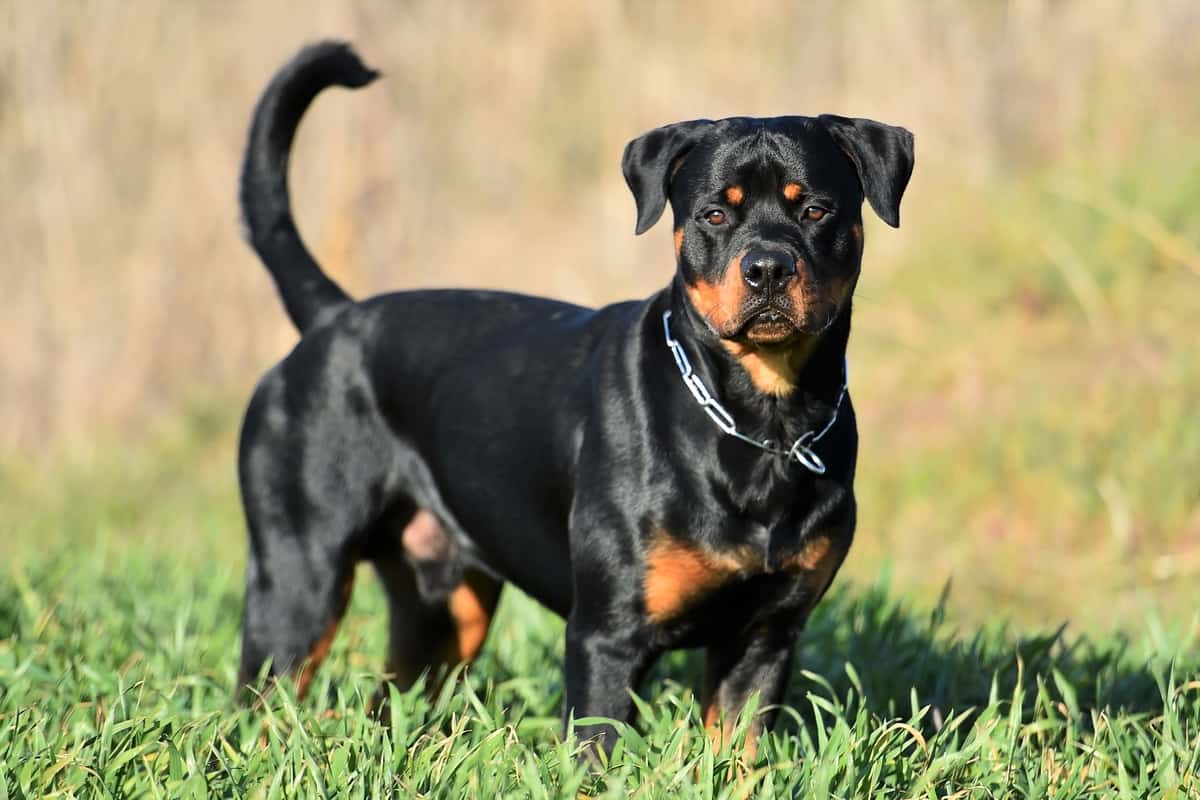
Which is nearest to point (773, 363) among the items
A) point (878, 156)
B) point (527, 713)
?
point (878, 156)

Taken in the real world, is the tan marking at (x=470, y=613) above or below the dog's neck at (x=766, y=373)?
below

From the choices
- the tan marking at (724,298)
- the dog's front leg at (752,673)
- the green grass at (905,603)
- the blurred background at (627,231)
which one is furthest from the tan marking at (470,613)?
the blurred background at (627,231)

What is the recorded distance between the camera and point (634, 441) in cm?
320

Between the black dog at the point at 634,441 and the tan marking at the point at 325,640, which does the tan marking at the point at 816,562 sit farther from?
the tan marking at the point at 325,640

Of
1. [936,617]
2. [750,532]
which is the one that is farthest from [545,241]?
[750,532]

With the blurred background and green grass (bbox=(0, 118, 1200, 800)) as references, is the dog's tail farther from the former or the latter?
the blurred background

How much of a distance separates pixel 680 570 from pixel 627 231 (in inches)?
288

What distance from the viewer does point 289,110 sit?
4273 mm

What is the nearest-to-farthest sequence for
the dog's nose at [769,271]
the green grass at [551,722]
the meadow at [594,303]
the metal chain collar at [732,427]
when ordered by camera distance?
the green grass at [551,722] → the dog's nose at [769,271] → the meadow at [594,303] → the metal chain collar at [732,427]

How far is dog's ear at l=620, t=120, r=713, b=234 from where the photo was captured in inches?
130

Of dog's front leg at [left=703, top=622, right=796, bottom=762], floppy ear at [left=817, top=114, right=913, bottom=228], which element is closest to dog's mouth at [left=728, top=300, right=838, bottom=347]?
floppy ear at [left=817, top=114, right=913, bottom=228]

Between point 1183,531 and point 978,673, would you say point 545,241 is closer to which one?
point 1183,531

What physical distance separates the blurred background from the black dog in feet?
7.97

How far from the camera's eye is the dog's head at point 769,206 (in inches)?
117
